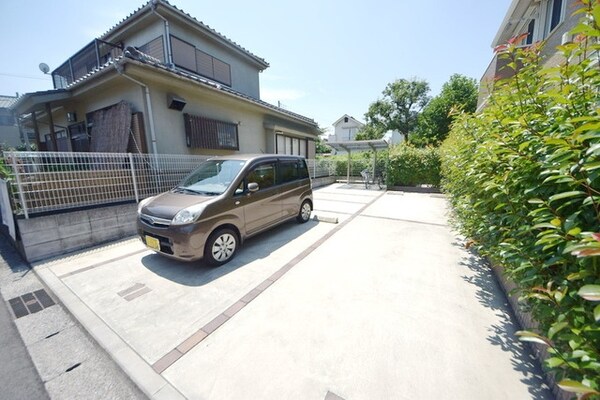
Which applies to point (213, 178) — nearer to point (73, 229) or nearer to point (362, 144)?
point (73, 229)

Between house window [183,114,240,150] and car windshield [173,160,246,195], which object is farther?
house window [183,114,240,150]

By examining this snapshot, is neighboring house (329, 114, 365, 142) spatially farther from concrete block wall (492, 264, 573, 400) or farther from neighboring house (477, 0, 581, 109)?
concrete block wall (492, 264, 573, 400)

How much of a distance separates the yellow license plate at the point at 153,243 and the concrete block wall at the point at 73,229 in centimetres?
195

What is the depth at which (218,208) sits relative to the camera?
3.47 metres

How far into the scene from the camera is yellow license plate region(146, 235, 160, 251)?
11.0ft

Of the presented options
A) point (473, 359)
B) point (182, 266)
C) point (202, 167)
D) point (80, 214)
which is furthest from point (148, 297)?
point (473, 359)

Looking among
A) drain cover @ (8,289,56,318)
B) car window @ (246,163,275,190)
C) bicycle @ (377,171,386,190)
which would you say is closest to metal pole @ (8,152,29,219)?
drain cover @ (8,289,56,318)

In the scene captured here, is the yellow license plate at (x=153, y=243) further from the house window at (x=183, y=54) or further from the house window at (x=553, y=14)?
the house window at (x=553, y=14)

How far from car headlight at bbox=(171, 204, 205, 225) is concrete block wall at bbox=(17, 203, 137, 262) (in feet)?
8.48

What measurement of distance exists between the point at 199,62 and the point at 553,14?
37.1 feet

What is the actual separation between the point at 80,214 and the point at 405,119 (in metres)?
32.7

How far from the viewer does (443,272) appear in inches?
135

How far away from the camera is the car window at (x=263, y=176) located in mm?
4117

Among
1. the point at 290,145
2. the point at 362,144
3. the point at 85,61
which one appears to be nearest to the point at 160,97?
the point at 290,145
